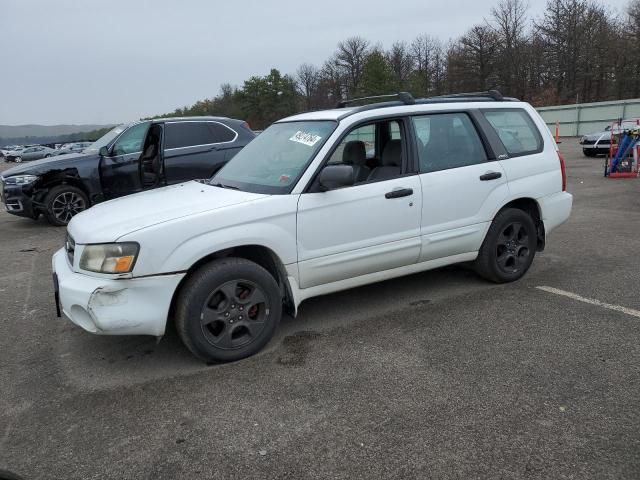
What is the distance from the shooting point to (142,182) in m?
8.38

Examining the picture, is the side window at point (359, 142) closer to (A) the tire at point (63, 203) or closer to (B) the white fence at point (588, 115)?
(A) the tire at point (63, 203)

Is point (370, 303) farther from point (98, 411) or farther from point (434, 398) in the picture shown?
point (98, 411)

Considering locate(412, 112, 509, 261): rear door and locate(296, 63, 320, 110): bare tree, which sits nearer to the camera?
locate(412, 112, 509, 261): rear door

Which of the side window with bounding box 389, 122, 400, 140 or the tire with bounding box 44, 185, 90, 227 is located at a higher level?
the side window with bounding box 389, 122, 400, 140

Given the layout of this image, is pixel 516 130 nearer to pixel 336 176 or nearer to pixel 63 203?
pixel 336 176

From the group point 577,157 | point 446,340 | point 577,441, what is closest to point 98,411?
point 446,340

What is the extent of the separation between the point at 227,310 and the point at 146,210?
0.92 meters

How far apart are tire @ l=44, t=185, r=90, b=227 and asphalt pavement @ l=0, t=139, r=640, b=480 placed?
15.1ft

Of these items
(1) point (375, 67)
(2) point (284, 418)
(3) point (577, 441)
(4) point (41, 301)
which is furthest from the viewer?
(1) point (375, 67)

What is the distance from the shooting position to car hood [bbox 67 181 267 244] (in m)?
3.33

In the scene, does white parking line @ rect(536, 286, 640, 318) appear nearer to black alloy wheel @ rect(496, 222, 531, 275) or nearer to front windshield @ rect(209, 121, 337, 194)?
black alloy wheel @ rect(496, 222, 531, 275)

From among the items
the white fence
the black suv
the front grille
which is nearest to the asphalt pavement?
the front grille

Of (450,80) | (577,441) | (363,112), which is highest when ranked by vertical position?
(450,80)

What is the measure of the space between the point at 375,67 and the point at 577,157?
157 feet
